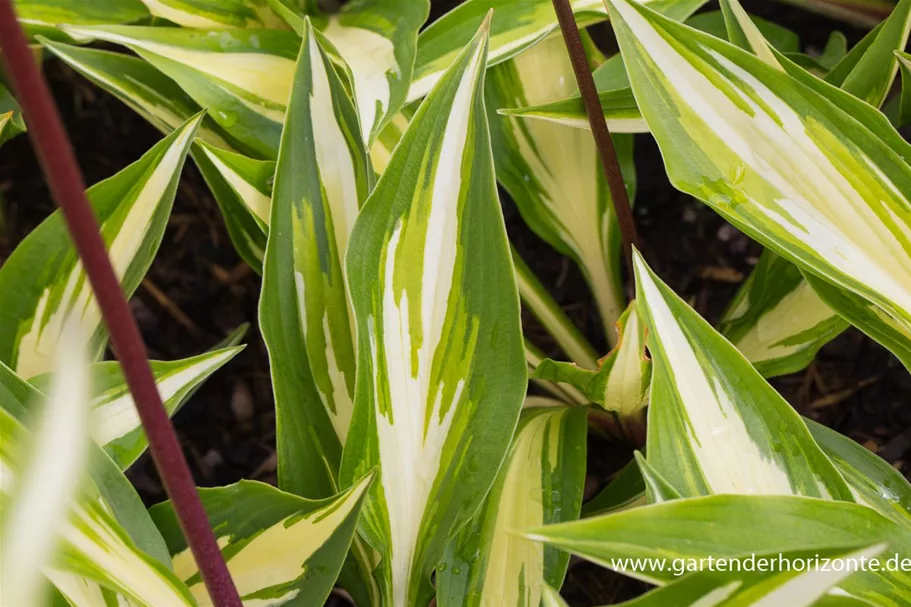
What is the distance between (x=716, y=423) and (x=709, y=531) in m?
0.08

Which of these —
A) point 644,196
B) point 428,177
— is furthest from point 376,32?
point 644,196

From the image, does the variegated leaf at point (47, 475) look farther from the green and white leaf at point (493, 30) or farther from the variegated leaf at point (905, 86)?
the variegated leaf at point (905, 86)

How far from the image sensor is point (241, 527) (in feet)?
1.67

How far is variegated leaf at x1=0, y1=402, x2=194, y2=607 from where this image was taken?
0.39 m

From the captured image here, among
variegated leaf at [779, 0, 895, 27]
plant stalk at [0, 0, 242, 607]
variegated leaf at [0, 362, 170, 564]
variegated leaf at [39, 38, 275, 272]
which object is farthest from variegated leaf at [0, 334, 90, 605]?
variegated leaf at [779, 0, 895, 27]

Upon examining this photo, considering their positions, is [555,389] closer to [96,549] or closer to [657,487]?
[657,487]

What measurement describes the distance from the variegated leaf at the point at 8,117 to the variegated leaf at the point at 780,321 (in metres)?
0.64

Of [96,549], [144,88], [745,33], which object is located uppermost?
[144,88]

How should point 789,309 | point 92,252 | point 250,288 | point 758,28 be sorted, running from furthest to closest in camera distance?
point 250,288 < point 758,28 < point 789,309 < point 92,252

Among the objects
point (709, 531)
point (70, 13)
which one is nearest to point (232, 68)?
point (70, 13)

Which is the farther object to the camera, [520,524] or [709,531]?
[520,524]

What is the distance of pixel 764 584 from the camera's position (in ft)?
1.14

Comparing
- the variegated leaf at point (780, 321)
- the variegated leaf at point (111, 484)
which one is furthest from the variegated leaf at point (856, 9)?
the variegated leaf at point (111, 484)

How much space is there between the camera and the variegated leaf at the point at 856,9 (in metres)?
0.82
